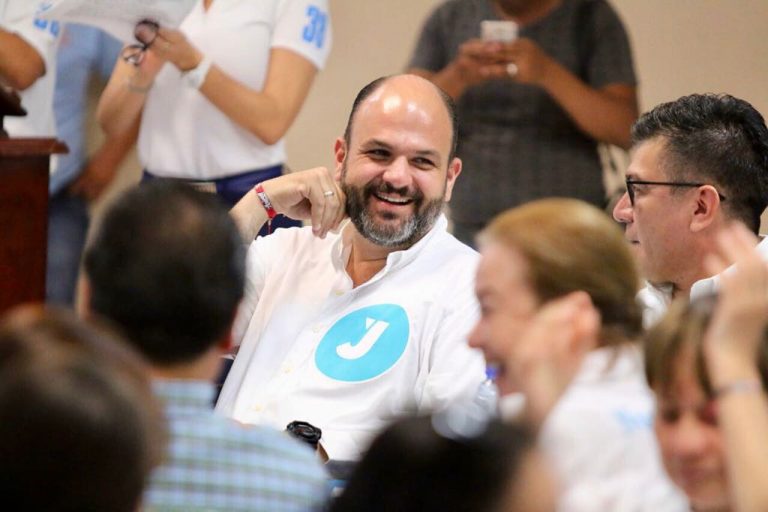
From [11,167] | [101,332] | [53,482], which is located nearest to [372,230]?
[11,167]

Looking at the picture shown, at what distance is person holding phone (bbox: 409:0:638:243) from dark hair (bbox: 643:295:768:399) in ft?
6.24

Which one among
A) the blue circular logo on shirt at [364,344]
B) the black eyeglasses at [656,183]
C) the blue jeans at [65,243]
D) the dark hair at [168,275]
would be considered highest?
the dark hair at [168,275]

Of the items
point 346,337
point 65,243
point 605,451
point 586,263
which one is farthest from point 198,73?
point 605,451

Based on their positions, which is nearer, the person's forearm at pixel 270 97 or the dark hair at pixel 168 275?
the dark hair at pixel 168 275

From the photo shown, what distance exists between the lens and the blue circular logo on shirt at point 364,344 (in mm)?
2615

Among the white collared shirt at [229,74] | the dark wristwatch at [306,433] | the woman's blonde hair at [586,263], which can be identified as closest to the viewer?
the woman's blonde hair at [586,263]

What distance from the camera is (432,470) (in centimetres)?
112

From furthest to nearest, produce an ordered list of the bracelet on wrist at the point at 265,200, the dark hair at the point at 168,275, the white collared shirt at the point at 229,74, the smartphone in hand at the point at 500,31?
the white collared shirt at the point at 229,74 < the smartphone in hand at the point at 500,31 < the bracelet on wrist at the point at 265,200 < the dark hair at the point at 168,275

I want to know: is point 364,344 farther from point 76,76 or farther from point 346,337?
point 76,76

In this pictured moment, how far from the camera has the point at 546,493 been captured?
3.85 ft

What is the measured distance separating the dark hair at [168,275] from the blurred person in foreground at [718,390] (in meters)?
0.53

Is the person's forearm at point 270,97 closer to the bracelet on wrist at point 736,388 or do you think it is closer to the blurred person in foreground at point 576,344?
the blurred person in foreground at point 576,344

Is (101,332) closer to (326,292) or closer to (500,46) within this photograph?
(326,292)

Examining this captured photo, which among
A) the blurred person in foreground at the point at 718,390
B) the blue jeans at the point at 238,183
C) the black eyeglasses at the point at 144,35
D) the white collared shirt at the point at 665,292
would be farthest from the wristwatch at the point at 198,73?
the blurred person in foreground at the point at 718,390
